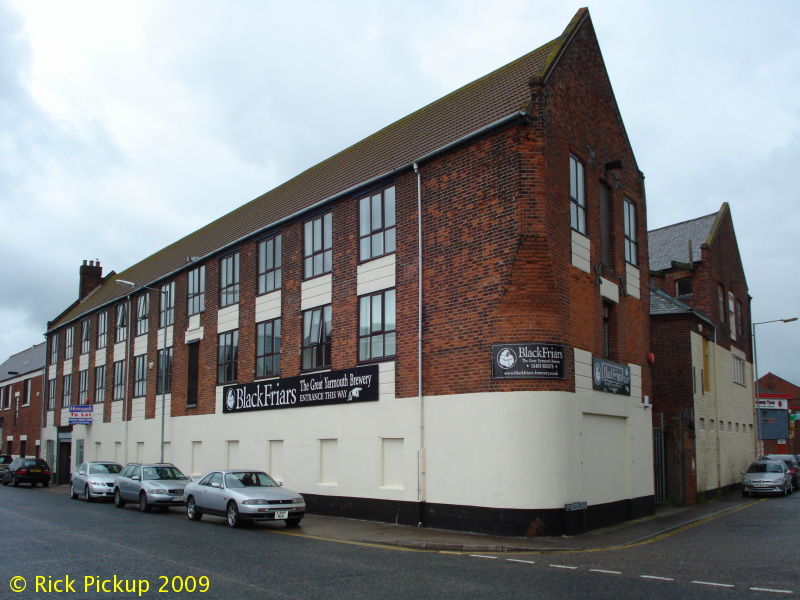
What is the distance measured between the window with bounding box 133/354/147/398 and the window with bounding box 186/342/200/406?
16.2 ft

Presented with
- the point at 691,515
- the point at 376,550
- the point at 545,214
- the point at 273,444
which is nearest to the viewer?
the point at 376,550

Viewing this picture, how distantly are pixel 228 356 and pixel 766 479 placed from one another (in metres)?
21.0

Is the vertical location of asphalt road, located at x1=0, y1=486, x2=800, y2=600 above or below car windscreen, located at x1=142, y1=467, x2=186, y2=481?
below

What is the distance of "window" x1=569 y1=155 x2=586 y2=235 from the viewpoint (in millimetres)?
18839

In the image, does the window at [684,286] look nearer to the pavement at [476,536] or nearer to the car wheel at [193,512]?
the pavement at [476,536]

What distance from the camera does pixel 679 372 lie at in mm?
26188

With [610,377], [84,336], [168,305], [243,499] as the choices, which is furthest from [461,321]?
[84,336]

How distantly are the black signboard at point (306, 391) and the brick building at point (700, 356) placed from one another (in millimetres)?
10484

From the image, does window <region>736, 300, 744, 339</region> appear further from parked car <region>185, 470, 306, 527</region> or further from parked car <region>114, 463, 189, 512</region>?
parked car <region>114, 463, 189, 512</region>

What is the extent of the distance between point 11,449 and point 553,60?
5102 centimetres

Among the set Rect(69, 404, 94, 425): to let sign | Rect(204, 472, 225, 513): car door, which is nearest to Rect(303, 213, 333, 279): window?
Rect(204, 472, 225, 513): car door

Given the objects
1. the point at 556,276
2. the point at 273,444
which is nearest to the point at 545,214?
the point at 556,276

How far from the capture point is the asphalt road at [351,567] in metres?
9.87

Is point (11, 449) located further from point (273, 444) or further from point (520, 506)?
point (520, 506)
